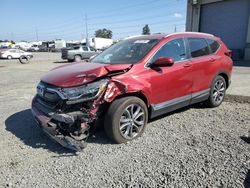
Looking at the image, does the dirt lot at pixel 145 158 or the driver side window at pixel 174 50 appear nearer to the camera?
the dirt lot at pixel 145 158

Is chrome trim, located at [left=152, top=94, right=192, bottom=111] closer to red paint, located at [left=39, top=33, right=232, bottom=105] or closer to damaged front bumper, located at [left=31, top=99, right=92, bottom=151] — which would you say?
red paint, located at [left=39, top=33, right=232, bottom=105]

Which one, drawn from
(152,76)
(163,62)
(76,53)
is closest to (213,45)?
(163,62)

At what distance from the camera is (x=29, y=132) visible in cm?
458

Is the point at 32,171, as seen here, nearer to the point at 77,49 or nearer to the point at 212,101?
the point at 212,101

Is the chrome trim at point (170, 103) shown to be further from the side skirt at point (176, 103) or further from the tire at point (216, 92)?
the tire at point (216, 92)

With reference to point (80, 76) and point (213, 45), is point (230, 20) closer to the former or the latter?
point (213, 45)

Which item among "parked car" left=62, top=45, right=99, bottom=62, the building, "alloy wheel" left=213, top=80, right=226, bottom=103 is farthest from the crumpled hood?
"parked car" left=62, top=45, right=99, bottom=62

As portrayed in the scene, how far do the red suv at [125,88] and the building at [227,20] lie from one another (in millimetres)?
16080

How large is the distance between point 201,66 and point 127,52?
1606 mm

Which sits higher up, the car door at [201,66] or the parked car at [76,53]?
the car door at [201,66]

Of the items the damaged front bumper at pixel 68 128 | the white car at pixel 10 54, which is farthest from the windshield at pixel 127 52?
the white car at pixel 10 54

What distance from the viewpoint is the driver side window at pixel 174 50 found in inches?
175

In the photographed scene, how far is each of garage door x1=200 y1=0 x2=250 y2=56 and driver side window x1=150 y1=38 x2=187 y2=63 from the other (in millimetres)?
16753

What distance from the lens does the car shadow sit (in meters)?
3.95
